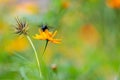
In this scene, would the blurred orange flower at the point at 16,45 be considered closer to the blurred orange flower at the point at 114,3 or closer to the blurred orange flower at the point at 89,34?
the blurred orange flower at the point at 89,34

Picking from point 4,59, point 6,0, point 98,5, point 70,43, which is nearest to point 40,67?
point 4,59

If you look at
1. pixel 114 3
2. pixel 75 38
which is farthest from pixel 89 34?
pixel 114 3

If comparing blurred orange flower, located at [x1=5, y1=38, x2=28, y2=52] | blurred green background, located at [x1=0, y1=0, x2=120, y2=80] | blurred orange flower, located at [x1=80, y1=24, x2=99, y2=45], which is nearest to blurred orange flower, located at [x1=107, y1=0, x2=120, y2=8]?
blurred green background, located at [x1=0, y1=0, x2=120, y2=80]

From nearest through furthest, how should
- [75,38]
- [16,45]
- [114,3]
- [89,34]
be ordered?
[114,3], [16,45], [75,38], [89,34]

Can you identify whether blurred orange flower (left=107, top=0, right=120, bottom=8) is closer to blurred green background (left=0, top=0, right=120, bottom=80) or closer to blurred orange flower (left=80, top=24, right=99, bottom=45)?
blurred green background (left=0, top=0, right=120, bottom=80)

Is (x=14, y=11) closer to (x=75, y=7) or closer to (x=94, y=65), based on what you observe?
(x=75, y=7)

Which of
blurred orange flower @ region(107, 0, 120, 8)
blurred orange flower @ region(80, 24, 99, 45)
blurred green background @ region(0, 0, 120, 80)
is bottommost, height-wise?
blurred orange flower @ region(80, 24, 99, 45)

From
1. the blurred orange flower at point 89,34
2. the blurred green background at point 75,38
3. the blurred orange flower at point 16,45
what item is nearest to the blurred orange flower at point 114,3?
the blurred green background at point 75,38

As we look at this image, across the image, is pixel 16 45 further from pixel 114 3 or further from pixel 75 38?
pixel 114 3
